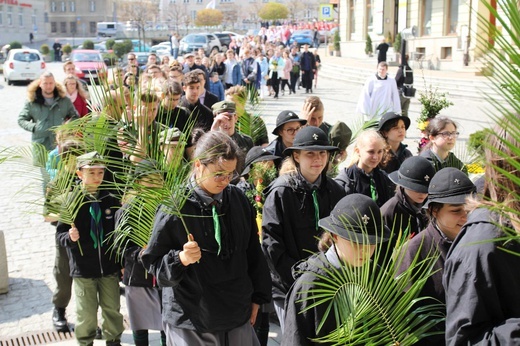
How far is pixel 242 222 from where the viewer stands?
164 inches

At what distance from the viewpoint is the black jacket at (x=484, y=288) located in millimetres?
2205

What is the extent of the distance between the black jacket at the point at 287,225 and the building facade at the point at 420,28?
2186 centimetres

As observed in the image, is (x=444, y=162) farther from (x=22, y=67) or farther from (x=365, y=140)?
(x=22, y=67)

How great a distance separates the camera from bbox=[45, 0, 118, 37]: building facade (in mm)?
100938

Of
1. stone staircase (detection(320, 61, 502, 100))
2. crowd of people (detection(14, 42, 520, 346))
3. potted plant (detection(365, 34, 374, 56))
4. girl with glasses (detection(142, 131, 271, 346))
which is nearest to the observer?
crowd of people (detection(14, 42, 520, 346))

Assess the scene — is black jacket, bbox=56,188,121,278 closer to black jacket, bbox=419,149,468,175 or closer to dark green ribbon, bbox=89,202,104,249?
dark green ribbon, bbox=89,202,104,249

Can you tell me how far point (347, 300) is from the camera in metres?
2.55

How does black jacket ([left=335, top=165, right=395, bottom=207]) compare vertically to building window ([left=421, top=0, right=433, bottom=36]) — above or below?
below

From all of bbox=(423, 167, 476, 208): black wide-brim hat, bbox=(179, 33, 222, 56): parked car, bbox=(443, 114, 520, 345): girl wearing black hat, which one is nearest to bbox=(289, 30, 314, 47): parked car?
bbox=(179, 33, 222, 56): parked car

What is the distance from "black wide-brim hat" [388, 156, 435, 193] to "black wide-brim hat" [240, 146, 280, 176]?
138cm

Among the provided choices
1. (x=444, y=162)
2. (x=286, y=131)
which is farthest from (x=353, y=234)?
(x=286, y=131)

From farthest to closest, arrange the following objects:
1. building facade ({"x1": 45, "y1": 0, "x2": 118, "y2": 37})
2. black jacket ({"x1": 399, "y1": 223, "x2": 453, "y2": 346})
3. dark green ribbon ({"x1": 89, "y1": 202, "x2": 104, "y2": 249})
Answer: building facade ({"x1": 45, "y1": 0, "x2": 118, "y2": 37})
dark green ribbon ({"x1": 89, "y1": 202, "x2": 104, "y2": 249})
black jacket ({"x1": 399, "y1": 223, "x2": 453, "y2": 346})

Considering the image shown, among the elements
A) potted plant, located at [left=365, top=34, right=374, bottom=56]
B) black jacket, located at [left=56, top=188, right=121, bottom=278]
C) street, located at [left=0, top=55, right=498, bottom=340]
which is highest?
potted plant, located at [left=365, top=34, right=374, bottom=56]

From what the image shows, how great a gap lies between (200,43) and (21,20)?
5197 cm
